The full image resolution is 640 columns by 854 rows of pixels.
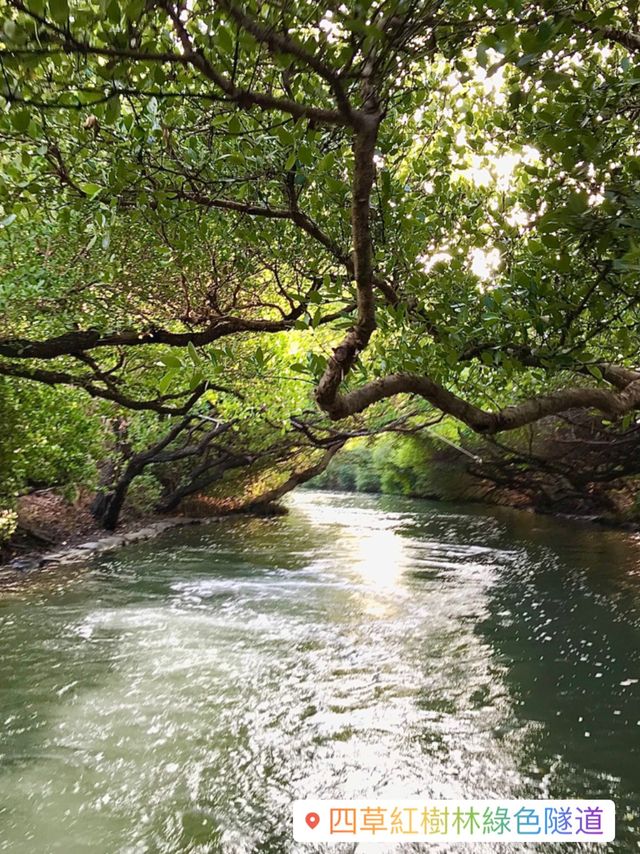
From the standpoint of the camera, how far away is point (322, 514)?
1192 inches

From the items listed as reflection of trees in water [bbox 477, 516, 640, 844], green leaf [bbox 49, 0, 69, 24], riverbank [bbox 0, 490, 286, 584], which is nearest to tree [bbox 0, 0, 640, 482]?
green leaf [bbox 49, 0, 69, 24]

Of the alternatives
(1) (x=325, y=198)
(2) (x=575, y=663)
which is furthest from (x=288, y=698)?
(1) (x=325, y=198)

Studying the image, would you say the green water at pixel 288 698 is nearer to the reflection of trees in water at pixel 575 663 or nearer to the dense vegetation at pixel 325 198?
the reflection of trees in water at pixel 575 663

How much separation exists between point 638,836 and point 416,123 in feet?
24.4

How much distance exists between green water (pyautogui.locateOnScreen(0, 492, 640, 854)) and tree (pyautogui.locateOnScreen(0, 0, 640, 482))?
3.46 meters

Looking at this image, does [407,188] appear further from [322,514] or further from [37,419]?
[322,514]

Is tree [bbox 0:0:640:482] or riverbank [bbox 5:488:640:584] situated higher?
tree [bbox 0:0:640:482]

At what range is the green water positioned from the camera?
5.36 m

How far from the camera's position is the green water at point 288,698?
536cm

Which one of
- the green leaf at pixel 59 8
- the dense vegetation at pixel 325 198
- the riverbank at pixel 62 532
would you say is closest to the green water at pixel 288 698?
the riverbank at pixel 62 532

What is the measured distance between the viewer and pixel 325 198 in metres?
6.02

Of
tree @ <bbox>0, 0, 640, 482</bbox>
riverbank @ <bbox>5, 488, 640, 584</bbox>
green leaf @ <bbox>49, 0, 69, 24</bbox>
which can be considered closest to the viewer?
green leaf @ <bbox>49, 0, 69, 24</bbox>

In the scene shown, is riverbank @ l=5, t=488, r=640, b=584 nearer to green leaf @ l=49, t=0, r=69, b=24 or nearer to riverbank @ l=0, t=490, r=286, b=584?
riverbank @ l=0, t=490, r=286, b=584

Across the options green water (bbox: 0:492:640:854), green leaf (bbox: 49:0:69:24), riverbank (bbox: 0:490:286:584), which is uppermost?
green leaf (bbox: 49:0:69:24)
